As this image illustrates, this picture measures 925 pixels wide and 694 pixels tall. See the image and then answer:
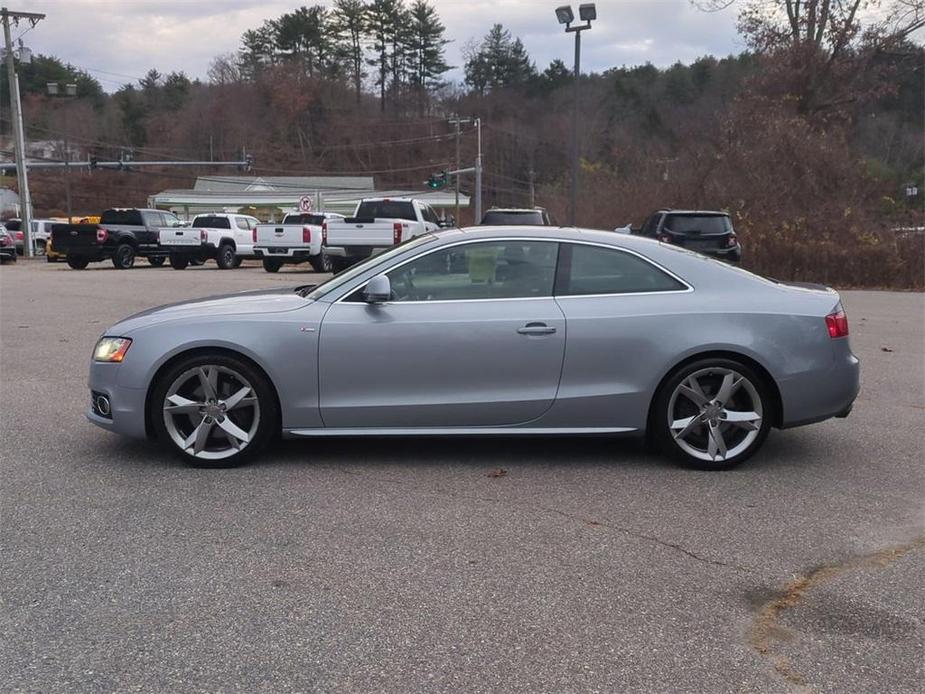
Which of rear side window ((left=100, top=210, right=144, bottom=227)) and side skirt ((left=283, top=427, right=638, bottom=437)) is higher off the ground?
rear side window ((left=100, top=210, right=144, bottom=227))

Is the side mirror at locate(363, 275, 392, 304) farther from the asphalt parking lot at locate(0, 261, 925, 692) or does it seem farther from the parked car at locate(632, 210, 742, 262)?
the parked car at locate(632, 210, 742, 262)

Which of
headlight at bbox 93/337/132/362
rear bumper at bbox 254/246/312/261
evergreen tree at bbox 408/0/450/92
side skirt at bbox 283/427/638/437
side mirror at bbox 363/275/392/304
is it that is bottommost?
side skirt at bbox 283/427/638/437

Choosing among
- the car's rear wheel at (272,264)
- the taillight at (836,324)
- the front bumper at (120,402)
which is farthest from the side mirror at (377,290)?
the car's rear wheel at (272,264)

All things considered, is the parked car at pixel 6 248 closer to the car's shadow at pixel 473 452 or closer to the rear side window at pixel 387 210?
the rear side window at pixel 387 210

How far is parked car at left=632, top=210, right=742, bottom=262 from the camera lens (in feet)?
62.4

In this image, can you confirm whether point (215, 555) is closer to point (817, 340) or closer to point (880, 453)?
point (817, 340)

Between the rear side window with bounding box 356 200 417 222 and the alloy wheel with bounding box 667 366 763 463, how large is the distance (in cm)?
1827

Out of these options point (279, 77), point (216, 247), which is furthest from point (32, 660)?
point (279, 77)

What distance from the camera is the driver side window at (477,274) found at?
546 cm

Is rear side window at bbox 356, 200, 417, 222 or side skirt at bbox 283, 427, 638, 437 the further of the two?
rear side window at bbox 356, 200, 417, 222

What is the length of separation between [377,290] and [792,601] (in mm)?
2854

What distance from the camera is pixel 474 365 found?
5.32 m

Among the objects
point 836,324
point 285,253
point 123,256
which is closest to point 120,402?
point 836,324

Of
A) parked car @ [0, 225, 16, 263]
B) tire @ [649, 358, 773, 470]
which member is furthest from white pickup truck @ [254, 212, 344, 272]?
tire @ [649, 358, 773, 470]
